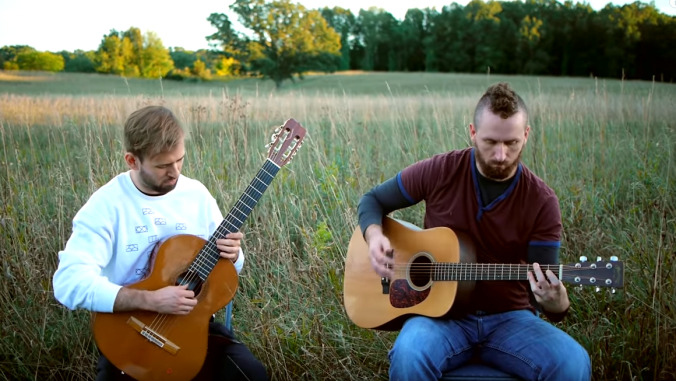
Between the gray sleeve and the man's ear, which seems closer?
the man's ear

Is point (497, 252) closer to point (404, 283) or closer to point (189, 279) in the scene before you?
point (404, 283)

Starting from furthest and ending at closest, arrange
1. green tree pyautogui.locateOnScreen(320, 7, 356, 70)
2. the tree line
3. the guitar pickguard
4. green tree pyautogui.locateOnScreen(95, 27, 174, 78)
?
green tree pyautogui.locateOnScreen(320, 7, 356, 70)
green tree pyautogui.locateOnScreen(95, 27, 174, 78)
the tree line
the guitar pickguard

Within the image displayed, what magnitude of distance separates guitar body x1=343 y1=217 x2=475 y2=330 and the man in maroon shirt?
0.23 ft

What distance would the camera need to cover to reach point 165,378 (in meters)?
2.21

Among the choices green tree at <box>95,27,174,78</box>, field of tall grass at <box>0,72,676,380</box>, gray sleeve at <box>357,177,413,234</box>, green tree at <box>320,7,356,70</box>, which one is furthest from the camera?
green tree at <box>320,7,356,70</box>

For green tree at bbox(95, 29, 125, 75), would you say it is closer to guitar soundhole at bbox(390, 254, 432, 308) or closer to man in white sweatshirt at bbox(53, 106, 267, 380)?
man in white sweatshirt at bbox(53, 106, 267, 380)

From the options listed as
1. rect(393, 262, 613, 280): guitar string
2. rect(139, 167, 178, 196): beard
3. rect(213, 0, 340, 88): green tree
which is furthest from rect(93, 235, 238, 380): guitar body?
rect(213, 0, 340, 88): green tree

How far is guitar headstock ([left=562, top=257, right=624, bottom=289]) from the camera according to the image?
2.06m

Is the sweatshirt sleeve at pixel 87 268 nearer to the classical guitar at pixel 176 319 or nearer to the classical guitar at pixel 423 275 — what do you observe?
the classical guitar at pixel 176 319

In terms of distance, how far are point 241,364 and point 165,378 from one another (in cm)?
30

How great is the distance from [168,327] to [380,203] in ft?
3.62

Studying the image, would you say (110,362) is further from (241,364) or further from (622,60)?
(622,60)

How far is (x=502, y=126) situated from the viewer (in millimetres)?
2232

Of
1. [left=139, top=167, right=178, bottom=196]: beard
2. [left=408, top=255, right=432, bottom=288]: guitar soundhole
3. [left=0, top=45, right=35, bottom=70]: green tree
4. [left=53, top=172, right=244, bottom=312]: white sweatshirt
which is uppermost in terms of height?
[left=0, top=45, right=35, bottom=70]: green tree
